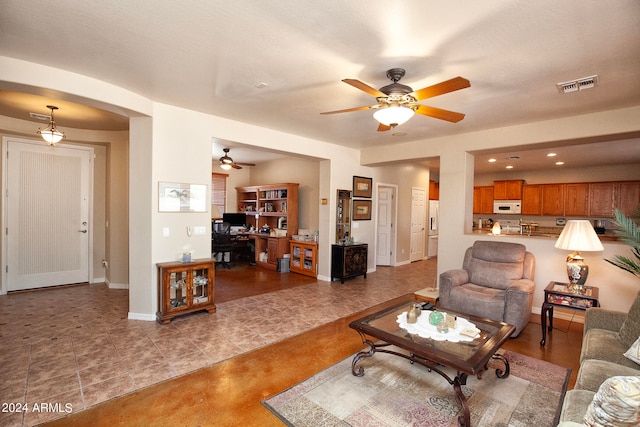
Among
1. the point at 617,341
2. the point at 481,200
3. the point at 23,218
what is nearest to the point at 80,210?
the point at 23,218

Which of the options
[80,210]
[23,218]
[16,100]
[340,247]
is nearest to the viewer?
[16,100]

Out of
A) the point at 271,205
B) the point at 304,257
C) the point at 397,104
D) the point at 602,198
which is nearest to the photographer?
the point at 397,104

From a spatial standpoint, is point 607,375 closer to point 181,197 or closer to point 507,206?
point 181,197

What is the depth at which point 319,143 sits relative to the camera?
548cm

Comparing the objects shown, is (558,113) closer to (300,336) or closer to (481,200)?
(300,336)

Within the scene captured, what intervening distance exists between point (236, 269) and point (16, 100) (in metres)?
4.52

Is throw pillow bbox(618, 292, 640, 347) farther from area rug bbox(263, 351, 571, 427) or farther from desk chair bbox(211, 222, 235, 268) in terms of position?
desk chair bbox(211, 222, 235, 268)

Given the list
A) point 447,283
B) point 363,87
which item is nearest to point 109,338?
point 363,87

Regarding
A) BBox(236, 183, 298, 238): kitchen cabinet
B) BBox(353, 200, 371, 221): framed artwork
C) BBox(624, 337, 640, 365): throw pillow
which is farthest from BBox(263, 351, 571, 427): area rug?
BBox(236, 183, 298, 238): kitchen cabinet

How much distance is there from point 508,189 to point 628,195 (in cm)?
225

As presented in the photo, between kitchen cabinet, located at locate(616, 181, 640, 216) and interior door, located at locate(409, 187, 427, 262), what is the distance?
4062 millimetres

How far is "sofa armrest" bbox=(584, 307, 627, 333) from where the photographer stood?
2.39 metres

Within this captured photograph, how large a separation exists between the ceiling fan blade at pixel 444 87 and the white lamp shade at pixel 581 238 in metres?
2.31

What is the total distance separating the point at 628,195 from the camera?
6.48 meters
